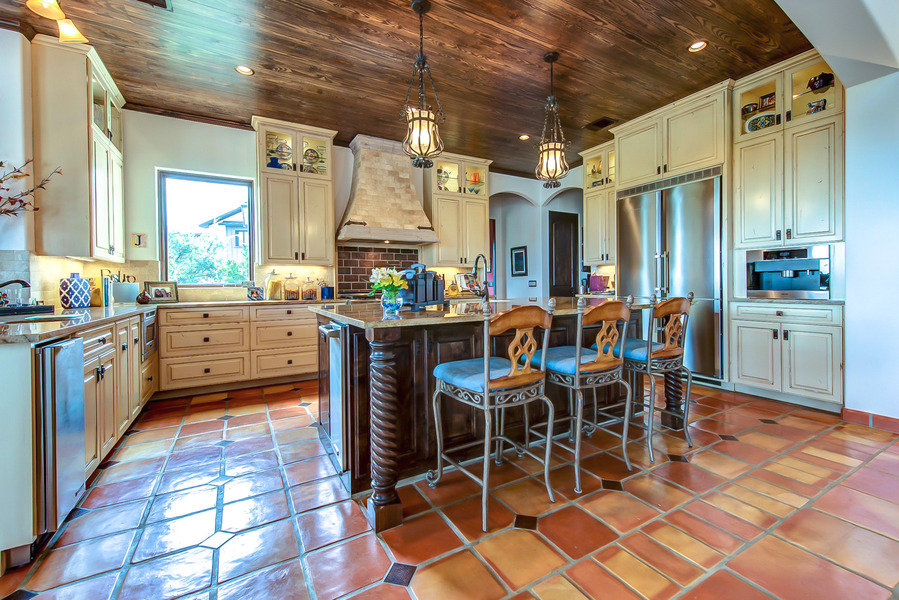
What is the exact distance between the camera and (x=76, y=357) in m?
1.74

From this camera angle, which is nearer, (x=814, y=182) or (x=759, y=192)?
(x=814, y=182)

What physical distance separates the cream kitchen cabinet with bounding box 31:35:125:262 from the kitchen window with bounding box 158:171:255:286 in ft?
3.63

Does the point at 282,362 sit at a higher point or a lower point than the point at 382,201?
lower

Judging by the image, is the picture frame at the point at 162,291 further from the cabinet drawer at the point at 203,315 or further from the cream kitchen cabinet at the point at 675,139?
the cream kitchen cabinet at the point at 675,139

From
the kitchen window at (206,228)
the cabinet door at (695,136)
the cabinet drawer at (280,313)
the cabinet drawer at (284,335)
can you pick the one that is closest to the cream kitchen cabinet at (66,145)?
the kitchen window at (206,228)

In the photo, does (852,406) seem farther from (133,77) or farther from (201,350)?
(133,77)

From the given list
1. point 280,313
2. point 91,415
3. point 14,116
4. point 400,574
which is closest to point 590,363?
point 400,574

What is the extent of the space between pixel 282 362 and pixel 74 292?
5.92ft

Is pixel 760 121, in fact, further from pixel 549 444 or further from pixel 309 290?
pixel 309 290

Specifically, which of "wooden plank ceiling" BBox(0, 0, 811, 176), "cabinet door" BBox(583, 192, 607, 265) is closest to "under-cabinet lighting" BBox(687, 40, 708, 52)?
"wooden plank ceiling" BBox(0, 0, 811, 176)

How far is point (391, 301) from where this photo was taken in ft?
6.77

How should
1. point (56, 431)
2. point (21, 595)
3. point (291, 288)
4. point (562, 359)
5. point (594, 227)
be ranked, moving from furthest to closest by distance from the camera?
point (594, 227)
point (291, 288)
point (562, 359)
point (56, 431)
point (21, 595)

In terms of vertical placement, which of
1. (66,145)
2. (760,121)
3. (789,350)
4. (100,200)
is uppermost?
(760,121)

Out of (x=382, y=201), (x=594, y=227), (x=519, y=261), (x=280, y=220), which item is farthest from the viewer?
(x=519, y=261)
